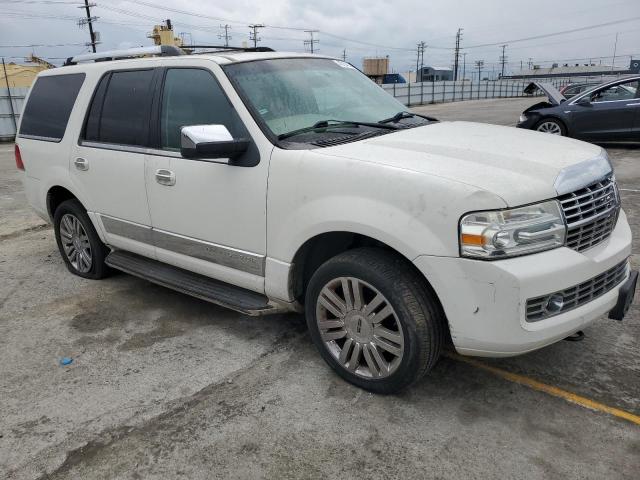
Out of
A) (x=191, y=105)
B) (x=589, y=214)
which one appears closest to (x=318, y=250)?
(x=191, y=105)

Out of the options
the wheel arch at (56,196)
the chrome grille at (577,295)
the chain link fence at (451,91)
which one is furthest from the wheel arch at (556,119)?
the chain link fence at (451,91)

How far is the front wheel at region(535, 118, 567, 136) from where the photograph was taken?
452 inches

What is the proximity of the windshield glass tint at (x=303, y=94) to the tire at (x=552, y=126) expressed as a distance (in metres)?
8.75

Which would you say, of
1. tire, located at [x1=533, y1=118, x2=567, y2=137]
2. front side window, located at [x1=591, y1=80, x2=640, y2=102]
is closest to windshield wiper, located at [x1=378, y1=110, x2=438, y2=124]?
tire, located at [x1=533, y1=118, x2=567, y2=137]

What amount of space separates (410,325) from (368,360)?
0.42 m

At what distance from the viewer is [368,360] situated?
2951 millimetres

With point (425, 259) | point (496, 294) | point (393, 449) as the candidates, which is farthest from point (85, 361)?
point (496, 294)

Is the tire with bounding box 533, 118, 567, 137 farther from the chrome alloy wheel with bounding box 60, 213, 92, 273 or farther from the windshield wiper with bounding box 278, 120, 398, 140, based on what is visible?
the chrome alloy wheel with bounding box 60, 213, 92, 273

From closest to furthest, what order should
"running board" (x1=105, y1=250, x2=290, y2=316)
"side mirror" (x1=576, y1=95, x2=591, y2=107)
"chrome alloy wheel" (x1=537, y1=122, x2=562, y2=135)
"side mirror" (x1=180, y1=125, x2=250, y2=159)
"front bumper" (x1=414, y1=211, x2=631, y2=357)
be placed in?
"front bumper" (x1=414, y1=211, x2=631, y2=357)
"side mirror" (x1=180, y1=125, x2=250, y2=159)
"running board" (x1=105, y1=250, x2=290, y2=316)
"side mirror" (x1=576, y1=95, x2=591, y2=107)
"chrome alloy wheel" (x1=537, y1=122, x2=562, y2=135)

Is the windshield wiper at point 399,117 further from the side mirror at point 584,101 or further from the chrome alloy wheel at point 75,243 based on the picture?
the side mirror at point 584,101

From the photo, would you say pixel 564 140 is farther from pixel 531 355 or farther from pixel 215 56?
pixel 215 56

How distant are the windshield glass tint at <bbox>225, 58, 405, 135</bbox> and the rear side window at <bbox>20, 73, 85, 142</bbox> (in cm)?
190

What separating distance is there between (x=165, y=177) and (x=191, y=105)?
0.51m

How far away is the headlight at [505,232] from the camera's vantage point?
2400 mm
